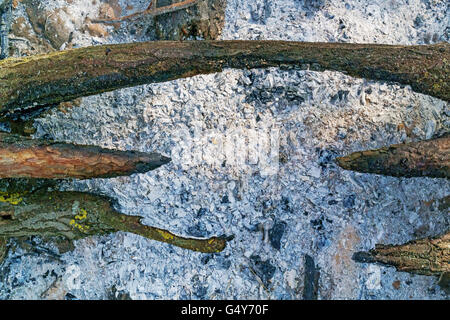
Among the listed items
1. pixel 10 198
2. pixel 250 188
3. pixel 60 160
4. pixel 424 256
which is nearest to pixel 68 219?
pixel 10 198

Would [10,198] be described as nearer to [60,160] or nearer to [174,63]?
[60,160]

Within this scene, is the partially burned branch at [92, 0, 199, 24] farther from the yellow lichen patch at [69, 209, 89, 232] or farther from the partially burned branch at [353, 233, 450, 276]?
the partially burned branch at [353, 233, 450, 276]

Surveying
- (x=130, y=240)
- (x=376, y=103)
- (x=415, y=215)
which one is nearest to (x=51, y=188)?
(x=130, y=240)

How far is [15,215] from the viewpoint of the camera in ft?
6.75

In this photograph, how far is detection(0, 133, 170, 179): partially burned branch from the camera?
1.75 metres

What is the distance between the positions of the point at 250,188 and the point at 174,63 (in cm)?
80

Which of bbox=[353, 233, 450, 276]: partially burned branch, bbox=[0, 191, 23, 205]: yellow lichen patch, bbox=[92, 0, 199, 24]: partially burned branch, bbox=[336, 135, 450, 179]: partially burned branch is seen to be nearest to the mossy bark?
bbox=[336, 135, 450, 179]: partially burned branch

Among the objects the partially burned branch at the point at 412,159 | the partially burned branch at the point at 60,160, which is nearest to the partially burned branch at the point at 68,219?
the partially burned branch at the point at 60,160

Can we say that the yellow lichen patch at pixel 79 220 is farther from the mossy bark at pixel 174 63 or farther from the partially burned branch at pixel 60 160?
the mossy bark at pixel 174 63

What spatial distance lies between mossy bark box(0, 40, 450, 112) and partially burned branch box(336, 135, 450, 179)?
0.82ft

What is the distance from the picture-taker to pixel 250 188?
220 cm

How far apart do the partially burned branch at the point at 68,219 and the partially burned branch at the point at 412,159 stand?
939 mm
